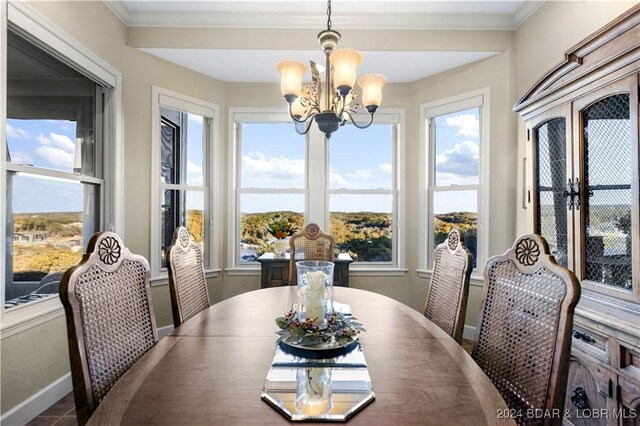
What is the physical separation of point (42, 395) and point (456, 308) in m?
2.57

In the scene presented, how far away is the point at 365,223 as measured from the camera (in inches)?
146

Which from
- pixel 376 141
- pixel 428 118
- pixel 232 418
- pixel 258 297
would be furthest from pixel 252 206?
pixel 232 418

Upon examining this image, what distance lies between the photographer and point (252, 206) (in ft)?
12.2

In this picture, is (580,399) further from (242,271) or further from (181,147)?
(181,147)

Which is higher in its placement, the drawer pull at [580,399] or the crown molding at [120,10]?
the crown molding at [120,10]

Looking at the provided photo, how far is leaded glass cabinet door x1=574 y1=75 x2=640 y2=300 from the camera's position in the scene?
1.39 m

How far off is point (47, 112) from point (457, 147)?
3.48 meters

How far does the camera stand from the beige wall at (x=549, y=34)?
6.90 feet

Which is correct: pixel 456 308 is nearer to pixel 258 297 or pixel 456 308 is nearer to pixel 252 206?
pixel 258 297

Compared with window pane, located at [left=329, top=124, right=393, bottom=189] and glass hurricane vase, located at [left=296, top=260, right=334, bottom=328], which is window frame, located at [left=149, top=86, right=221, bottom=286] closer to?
window pane, located at [left=329, top=124, right=393, bottom=189]

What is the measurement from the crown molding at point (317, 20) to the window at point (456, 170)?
63 cm

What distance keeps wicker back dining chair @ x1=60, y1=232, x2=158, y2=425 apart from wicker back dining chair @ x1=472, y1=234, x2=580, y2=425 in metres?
1.38

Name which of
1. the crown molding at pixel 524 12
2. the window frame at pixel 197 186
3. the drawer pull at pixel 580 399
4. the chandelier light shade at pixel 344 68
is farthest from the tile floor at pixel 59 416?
the crown molding at pixel 524 12

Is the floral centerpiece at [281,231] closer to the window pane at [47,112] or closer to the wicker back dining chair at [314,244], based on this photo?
the wicker back dining chair at [314,244]
